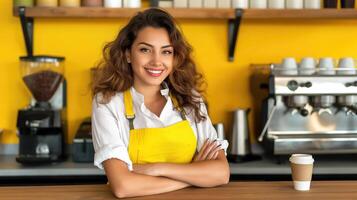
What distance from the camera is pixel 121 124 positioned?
169 centimetres

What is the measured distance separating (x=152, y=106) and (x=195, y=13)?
902 millimetres

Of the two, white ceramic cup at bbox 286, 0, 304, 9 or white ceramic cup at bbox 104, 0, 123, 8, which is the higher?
white ceramic cup at bbox 104, 0, 123, 8

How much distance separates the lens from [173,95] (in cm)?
181

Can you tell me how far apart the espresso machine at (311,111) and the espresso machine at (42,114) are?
98 cm

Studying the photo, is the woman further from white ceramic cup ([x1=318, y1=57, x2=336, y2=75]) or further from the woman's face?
white ceramic cup ([x1=318, y1=57, x2=336, y2=75])

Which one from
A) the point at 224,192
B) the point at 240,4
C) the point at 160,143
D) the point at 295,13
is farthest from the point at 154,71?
the point at 295,13

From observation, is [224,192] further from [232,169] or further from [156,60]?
[232,169]

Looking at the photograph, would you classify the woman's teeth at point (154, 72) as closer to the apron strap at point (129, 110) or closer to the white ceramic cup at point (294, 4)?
the apron strap at point (129, 110)

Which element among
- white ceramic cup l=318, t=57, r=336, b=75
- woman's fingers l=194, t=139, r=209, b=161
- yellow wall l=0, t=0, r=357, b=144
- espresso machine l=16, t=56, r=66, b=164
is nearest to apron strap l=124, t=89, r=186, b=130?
woman's fingers l=194, t=139, r=209, b=161

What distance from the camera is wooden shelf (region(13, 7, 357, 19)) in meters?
2.51

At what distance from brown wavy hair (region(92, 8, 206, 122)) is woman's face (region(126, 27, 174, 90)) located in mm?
25

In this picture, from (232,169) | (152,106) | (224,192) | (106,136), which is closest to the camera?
(224,192)

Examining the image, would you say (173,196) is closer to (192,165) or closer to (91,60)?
(192,165)

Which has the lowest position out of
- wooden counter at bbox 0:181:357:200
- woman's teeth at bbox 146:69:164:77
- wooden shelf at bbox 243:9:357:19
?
wooden counter at bbox 0:181:357:200
